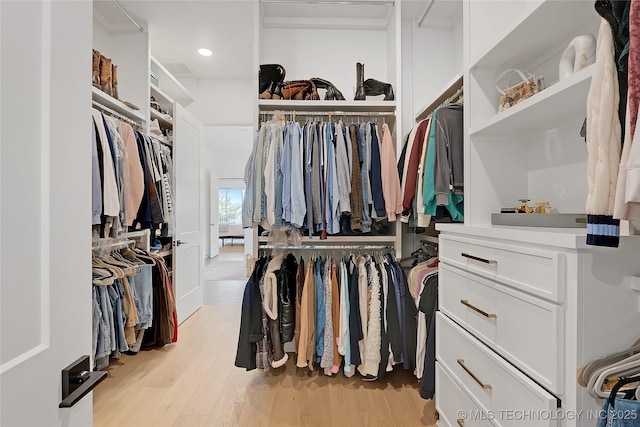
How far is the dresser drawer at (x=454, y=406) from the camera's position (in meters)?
1.27

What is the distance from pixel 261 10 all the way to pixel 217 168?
20.3ft

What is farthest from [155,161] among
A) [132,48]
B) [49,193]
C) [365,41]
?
[49,193]

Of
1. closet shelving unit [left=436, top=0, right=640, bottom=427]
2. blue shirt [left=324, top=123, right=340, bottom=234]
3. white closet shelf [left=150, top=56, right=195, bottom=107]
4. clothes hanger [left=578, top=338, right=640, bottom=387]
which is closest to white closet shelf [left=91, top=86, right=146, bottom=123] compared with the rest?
white closet shelf [left=150, top=56, right=195, bottom=107]

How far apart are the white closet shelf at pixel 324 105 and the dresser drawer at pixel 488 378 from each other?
150 centimetres

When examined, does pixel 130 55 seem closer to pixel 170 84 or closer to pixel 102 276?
pixel 170 84

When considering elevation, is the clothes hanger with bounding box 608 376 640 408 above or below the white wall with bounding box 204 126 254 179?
below

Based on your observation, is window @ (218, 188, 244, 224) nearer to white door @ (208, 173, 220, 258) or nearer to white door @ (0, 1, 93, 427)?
white door @ (208, 173, 220, 258)

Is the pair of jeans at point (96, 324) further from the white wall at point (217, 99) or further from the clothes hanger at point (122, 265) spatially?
the white wall at point (217, 99)

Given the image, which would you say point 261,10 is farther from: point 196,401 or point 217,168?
point 217,168

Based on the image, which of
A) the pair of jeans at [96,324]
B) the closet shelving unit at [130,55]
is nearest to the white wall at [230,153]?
the closet shelving unit at [130,55]

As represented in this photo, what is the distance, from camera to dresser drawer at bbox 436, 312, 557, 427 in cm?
96

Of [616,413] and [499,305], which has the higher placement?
[499,305]

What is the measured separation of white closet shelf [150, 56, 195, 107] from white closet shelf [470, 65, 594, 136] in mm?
2969

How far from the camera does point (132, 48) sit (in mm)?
2938
